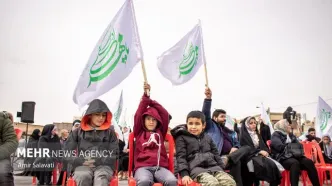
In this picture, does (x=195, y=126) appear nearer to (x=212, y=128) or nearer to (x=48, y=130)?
(x=212, y=128)

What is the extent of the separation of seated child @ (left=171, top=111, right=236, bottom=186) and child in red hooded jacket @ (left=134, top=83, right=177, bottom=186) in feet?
0.65

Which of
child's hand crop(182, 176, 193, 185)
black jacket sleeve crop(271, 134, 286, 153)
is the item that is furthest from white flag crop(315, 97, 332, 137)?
child's hand crop(182, 176, 193, 185)

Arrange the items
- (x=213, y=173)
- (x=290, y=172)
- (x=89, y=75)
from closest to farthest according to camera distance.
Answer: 1. (x=213, y=173)
2. (x=89, y=75)
3. (x=290, y=172)

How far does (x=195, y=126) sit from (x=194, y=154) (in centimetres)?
40

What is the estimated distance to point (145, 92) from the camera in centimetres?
454

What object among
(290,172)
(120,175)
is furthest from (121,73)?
(120,175)

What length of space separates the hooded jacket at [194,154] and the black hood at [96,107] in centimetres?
102

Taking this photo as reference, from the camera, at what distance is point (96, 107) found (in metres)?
4.36

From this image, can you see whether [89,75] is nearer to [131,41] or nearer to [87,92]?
[87,92]

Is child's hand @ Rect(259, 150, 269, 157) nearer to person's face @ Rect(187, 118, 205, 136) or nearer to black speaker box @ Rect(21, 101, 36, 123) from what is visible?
Answer: person's face @ Rect(187, 118, 205, 136)

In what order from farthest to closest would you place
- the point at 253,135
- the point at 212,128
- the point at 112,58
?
the point at 253,135 → the point at 212,128 → the point at 112,58

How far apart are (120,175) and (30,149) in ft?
10.0

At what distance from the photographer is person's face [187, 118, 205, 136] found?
173 inches

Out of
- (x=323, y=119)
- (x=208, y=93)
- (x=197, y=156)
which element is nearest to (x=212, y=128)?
(x=208, y=93)
